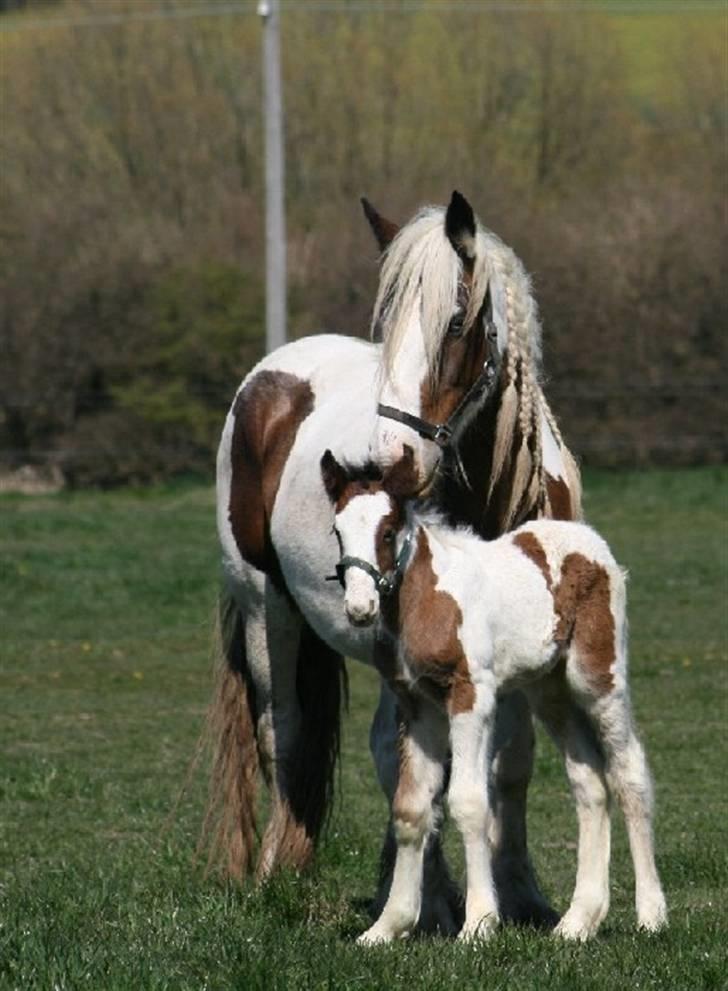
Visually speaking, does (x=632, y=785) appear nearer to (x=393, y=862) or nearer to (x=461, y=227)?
(x=393, y=862)

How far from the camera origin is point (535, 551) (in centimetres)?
522

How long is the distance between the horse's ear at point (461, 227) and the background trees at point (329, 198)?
15964 mm

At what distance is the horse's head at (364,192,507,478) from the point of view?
509 centimetres

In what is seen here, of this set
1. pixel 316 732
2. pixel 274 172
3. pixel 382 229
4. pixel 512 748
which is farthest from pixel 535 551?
pixel 274 172

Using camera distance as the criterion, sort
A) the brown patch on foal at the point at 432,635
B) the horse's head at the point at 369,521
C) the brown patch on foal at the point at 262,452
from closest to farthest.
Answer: the horse's head at the point at 369,521 → the brown patch on foal at the point at 432,635 → the brown patch on foal at the point at 262,452

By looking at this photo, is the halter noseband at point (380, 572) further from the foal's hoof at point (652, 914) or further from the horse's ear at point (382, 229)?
the horse's ear at point (382, 229)

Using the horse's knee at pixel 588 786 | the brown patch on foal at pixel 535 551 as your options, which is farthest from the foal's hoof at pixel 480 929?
the brown patch on foal at pixel 535 551

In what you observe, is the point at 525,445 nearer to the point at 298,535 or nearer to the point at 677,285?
the point at 298,535

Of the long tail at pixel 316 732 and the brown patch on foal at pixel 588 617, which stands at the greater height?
the brown patch on foal at pixel 588 617

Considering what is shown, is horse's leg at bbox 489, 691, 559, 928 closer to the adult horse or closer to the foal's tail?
the adult horse

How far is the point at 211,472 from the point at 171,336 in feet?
5.85

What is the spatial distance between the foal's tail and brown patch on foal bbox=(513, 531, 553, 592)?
1634 mm

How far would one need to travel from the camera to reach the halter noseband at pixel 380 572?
473 centimetres

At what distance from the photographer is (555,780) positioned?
9430 millimetres
